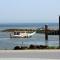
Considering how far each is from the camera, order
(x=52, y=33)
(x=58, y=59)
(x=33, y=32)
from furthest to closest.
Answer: (x=33, y=32) → (x=52, y=33) → (x=58, y=59)

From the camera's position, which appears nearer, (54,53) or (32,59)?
(32,59)

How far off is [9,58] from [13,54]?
0.76m

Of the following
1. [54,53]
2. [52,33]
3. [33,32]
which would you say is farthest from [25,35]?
[54,53]

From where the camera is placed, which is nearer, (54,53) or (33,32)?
(54,53)

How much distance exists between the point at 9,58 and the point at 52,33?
2827 cm

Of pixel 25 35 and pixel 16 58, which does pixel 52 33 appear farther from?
pixel 16 58

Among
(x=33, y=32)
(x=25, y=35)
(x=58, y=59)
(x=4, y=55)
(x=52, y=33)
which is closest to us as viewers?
(x=58, y=59)

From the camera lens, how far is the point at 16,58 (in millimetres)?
7180

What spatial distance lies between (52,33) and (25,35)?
284 inches

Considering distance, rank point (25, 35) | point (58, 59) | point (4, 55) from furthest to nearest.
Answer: point (25, 35) → point (4, 55) → point (58, 59)

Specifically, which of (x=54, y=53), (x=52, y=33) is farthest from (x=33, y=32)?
(x=54, y=53)

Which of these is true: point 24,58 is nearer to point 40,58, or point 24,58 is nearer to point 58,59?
point 40,58

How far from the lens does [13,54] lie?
7.95 metres

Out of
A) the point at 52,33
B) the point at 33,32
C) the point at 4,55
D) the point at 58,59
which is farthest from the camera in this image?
the point at 33,32
